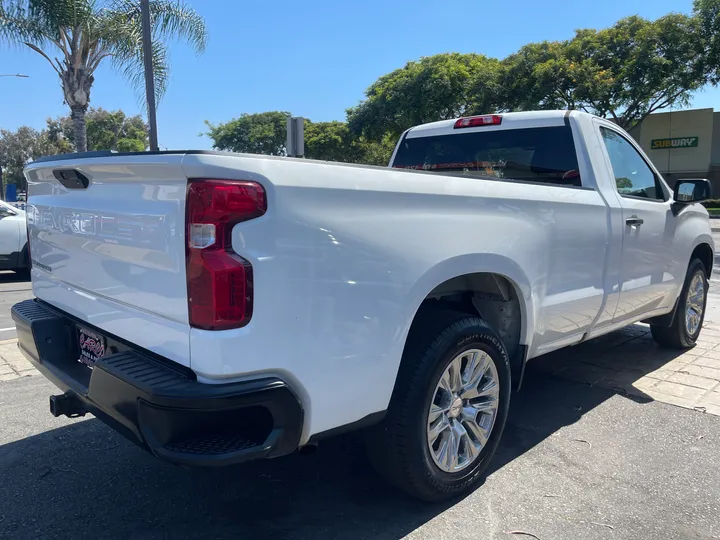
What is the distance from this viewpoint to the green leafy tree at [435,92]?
87.5ft

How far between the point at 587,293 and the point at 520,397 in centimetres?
109

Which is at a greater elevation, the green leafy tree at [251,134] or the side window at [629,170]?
the green leafy tree at [251,134]

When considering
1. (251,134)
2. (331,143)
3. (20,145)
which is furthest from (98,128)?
(331,143)

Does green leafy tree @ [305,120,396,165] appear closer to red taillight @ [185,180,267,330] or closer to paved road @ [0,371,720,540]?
paved road @ [0,371,720,540]

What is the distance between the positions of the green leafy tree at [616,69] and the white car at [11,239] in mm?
20972

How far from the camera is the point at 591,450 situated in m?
3.56

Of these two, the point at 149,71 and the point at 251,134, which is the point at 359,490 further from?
the point at 251,134

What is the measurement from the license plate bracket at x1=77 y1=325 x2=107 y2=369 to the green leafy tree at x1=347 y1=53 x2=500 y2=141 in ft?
84.2

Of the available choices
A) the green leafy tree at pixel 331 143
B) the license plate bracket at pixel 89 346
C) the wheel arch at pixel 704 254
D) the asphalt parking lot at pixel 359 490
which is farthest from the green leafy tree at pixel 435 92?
the license plate bracket at pixel 89 346

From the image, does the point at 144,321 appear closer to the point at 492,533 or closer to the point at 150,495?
the point at 150,495

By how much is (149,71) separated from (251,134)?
43.6 meters

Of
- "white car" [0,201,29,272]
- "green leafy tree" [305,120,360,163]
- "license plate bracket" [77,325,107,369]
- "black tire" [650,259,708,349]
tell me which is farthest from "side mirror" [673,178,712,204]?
"green leafy tree" [305,120,360,163]

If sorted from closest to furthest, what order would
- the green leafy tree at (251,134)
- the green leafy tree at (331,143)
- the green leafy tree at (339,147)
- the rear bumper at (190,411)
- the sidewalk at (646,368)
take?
the rear bumper at (190,411) < the sidewalk at (646,368) < the green leafy tree at (339,147) < the green leafy tree at (331,143) < the green leafy tree at (251,134)

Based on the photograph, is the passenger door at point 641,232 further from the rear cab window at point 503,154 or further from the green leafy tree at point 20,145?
the green leafy tree at point 20,145
